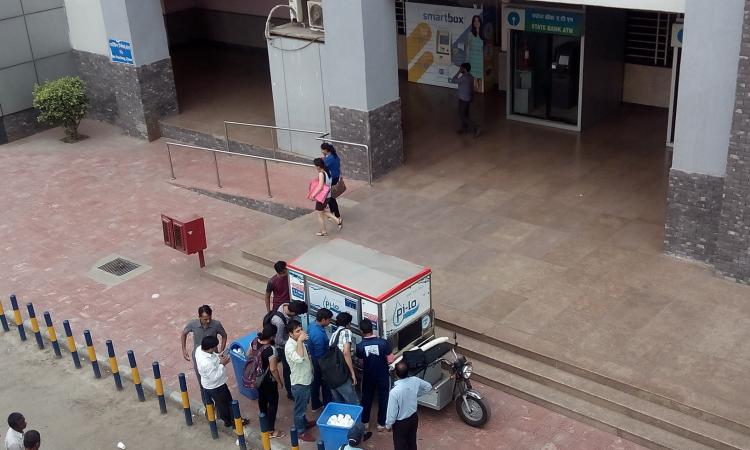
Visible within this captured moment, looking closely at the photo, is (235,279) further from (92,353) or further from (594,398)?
(594,398)

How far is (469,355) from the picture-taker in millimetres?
11734

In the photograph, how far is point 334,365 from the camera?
10.2 meters

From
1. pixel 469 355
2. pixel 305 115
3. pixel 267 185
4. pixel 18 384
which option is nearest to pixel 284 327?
pixel 469 355

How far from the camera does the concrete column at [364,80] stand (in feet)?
52.2

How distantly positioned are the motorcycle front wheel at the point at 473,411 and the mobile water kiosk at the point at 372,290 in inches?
39.1

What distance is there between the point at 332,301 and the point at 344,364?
3.24 feet

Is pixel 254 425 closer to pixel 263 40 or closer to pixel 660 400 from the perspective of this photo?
pixel 660 400

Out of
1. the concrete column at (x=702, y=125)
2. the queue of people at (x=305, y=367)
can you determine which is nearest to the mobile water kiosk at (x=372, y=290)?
the queue of people at (x=305, y=367)

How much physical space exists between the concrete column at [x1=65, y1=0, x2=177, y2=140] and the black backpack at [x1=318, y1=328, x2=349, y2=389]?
1228 centimetres

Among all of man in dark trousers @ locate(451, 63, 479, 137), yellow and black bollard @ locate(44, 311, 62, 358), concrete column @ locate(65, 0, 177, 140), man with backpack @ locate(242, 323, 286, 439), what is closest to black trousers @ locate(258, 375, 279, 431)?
man with backpack @ locate(242, 323, 286, 439)

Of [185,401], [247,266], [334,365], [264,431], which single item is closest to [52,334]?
[185,401]

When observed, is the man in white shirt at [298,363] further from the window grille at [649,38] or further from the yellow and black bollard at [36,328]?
the window grille at [649,38]

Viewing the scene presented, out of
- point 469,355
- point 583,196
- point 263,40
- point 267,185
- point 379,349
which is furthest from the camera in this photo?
point 263,40

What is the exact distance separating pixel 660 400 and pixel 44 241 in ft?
37.0
